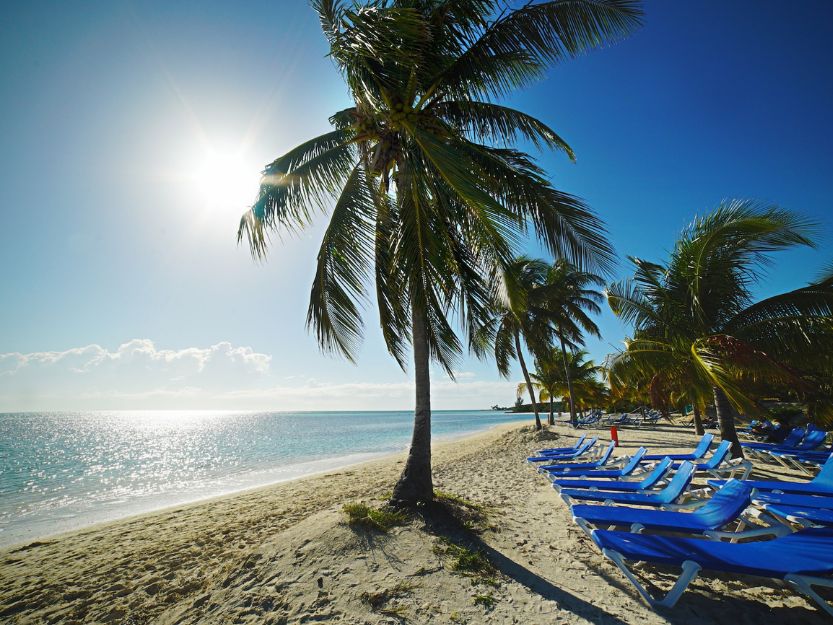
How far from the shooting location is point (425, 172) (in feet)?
14.5

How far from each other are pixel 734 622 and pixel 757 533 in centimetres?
110

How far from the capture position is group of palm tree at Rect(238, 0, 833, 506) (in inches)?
158

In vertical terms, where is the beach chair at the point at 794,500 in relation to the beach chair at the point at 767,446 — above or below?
above

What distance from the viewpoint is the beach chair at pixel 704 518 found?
3.39 m

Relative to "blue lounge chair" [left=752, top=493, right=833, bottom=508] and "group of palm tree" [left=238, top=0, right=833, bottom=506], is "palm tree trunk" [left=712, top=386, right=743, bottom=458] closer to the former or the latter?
"group of palm tree" [left=238, top=0, right=833, bottom=506]

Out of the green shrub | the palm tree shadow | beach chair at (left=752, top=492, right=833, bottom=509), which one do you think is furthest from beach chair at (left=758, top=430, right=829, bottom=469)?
the green shrub

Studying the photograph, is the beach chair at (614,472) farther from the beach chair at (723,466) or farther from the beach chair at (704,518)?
the beach chair at (704,518)

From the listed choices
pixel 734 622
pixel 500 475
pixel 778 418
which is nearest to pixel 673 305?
pixel 500 475

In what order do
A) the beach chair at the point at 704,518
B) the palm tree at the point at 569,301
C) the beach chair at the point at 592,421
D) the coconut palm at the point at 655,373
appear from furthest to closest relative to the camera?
the beach chair at the point at 592,421 < the palm tree at the point at 569,301 < the coconut palm at the point at 655,373 < the beach chair at the point at 704,518

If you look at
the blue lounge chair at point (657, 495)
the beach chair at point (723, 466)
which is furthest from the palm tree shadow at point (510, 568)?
the beach chair at point (723, 466)

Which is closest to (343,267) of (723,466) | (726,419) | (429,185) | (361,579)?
(429,185)

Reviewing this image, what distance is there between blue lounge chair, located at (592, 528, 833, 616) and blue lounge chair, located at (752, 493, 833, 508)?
0.70m

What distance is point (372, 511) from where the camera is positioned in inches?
183

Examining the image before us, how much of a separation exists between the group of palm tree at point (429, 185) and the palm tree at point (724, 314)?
354mm
